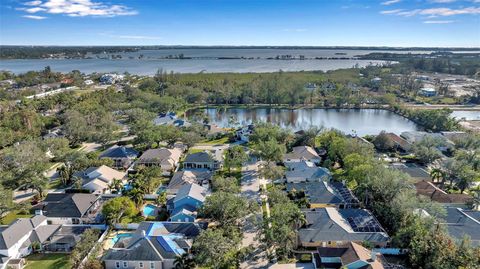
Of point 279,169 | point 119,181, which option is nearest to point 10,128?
point 119,181

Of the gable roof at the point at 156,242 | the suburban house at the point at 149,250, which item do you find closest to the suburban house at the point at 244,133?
the gable roof at the point at 156,242

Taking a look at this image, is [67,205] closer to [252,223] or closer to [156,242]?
[156,242]

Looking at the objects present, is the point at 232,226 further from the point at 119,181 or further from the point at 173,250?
the point at 119,181

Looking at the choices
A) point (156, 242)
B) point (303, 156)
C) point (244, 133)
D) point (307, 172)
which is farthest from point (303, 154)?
point (156, 242)

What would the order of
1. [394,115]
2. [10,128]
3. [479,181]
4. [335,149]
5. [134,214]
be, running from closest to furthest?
[134,214], [479,181], [335,149], [10,128], [394,115]

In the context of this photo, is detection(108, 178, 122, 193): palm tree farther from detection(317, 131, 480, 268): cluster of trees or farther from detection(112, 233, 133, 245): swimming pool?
detection(317, 131, 480, 268): cluster of trees

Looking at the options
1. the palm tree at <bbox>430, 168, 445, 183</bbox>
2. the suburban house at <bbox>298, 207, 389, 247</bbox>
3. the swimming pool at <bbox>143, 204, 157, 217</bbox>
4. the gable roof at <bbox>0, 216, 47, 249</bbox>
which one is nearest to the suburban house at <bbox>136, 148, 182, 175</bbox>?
the swimming pool at <bbox>143, 204, 157, 217</bbox>
